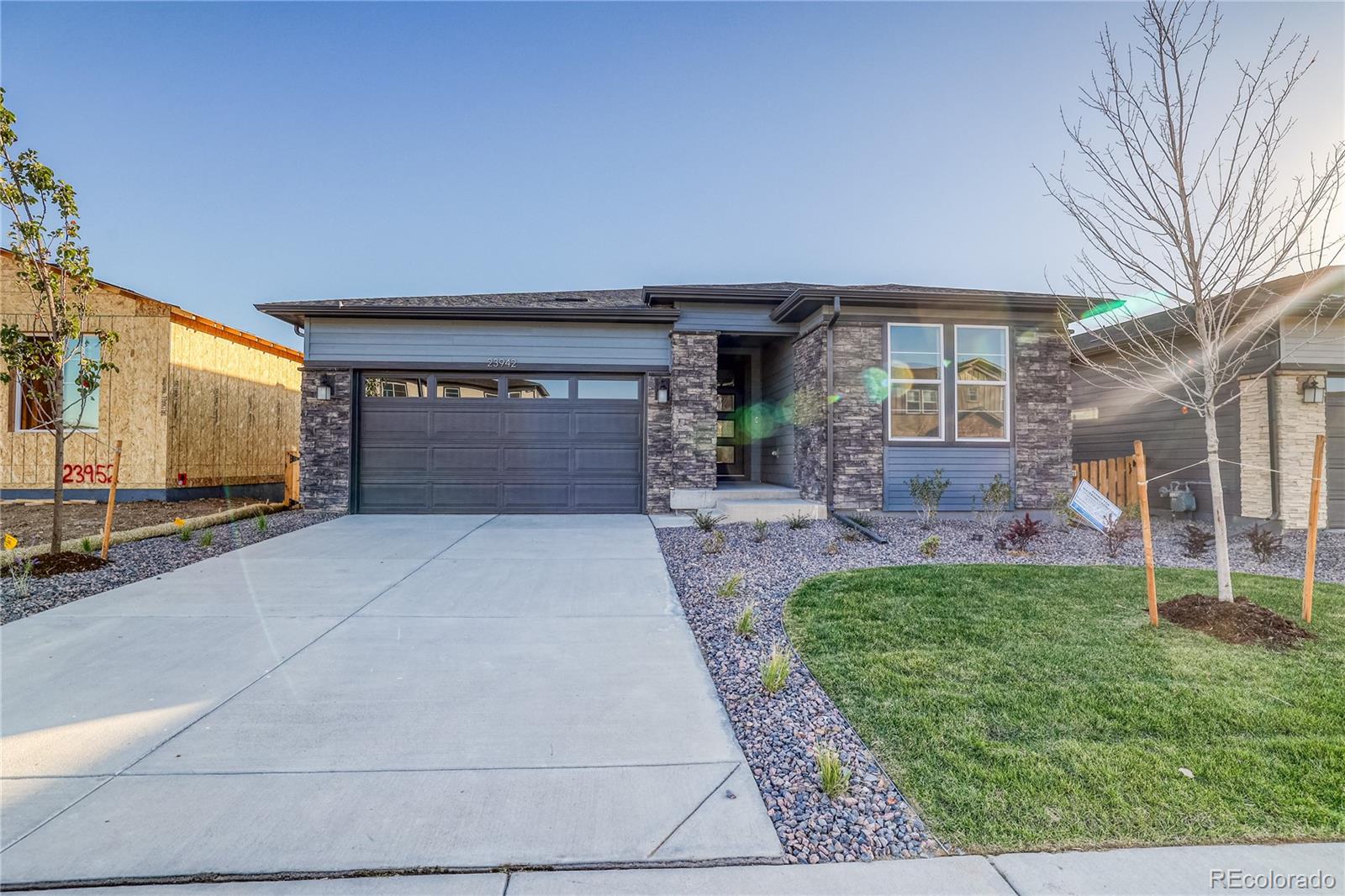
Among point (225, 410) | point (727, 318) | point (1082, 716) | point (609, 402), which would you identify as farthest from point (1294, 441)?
point (225, 410)

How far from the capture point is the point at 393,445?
9.98 meters

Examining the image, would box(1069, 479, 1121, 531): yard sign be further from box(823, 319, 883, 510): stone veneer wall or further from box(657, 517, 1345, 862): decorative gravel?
box(823, 319, 883, 510): stone veneer wall

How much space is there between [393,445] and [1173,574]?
418 inches

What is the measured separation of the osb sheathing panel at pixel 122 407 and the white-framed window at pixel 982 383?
540 inches

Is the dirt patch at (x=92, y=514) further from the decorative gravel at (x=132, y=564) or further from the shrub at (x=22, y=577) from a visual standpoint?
the shrub at (x=22, y=577)

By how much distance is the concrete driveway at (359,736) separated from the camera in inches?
75.2

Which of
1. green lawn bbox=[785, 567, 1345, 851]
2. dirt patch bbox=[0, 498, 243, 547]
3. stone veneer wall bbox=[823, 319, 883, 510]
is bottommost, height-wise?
green lawn bbox=[785, 567, 1345, 851]

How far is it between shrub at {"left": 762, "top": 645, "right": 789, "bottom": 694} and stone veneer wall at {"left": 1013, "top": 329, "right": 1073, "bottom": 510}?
7668mm

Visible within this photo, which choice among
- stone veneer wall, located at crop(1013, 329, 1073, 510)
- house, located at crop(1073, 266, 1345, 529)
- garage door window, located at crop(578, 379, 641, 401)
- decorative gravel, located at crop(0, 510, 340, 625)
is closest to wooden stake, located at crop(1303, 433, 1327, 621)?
→ house, located at crop(1073, 266, 1345, 529)

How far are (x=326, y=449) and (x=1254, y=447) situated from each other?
1435 centimetres

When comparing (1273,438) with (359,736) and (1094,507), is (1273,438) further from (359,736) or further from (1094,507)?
(359,736)

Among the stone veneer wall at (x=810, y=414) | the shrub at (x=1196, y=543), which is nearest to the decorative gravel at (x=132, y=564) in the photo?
the stone veneer wall at (x=810, y=414)

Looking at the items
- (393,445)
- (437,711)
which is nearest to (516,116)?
(393,445)

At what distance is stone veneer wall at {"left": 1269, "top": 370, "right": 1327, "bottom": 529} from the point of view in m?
8.32
